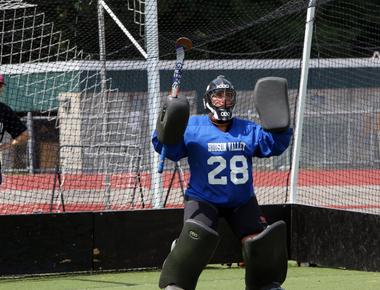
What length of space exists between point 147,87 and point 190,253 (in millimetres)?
7541

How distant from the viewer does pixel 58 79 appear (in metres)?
14.4

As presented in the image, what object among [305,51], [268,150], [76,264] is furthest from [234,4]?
[268,150]

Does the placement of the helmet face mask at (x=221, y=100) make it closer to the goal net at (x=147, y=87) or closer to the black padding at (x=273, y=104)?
the black padding at (x=273, y=104)

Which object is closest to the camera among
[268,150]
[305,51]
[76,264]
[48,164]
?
[268,150]

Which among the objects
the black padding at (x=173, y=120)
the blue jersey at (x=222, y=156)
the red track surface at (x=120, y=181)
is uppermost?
the black padding at (x=173, y=120)

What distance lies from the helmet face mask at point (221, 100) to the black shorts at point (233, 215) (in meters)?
0.62

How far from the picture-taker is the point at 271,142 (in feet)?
23.6

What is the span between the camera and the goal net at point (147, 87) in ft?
41.0

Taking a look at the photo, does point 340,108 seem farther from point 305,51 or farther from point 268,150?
point 268,150

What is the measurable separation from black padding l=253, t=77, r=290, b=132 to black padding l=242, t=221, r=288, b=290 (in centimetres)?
68

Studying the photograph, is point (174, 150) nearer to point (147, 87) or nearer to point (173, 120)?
point (173, 120)

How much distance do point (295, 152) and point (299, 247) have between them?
3.60 ft

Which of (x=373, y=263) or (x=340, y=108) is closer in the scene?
(x=373, y=263)

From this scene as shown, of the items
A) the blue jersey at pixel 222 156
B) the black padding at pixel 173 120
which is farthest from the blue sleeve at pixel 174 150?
the black padding at pixel 173 120
